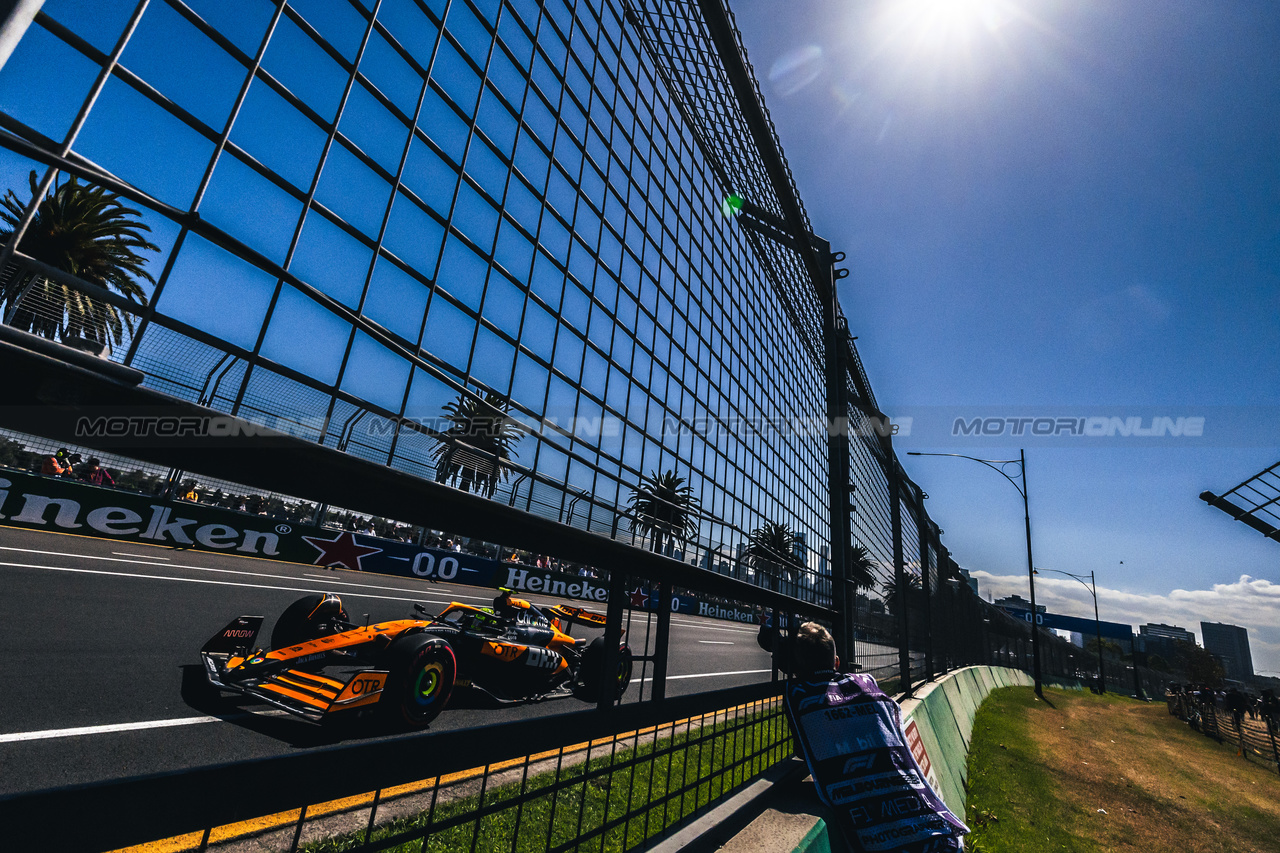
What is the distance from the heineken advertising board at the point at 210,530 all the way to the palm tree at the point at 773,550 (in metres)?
1.72

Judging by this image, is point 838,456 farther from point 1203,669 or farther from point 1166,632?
point 1166,632

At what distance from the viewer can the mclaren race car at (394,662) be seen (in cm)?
491

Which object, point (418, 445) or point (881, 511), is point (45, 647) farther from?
point (881, 511)

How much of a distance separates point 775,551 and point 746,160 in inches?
151

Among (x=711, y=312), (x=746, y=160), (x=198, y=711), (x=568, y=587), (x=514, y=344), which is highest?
(x=746, y=160)

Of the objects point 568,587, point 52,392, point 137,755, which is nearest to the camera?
point 52,392

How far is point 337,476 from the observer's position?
1179 mm

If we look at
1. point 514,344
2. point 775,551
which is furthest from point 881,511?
point 514,344

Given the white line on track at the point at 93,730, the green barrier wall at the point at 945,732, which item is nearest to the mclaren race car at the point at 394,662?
the white line on track at the point at 93,730

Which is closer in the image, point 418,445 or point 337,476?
point 337,476

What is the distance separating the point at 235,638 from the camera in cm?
547

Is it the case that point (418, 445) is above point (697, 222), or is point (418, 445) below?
below

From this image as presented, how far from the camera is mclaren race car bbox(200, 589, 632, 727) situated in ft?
16.1

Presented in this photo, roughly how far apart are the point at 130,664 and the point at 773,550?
627 cm
